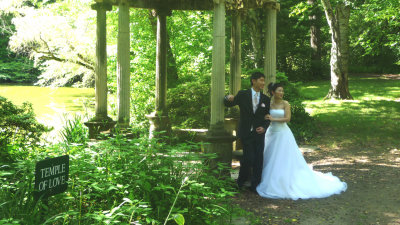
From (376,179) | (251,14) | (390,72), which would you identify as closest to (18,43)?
(251,14)

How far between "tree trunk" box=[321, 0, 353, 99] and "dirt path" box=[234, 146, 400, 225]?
8.58m

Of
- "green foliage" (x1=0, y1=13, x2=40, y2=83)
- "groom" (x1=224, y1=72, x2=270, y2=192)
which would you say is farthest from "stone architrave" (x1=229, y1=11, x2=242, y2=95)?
"green foliage" (x1=0, y1=13, x2=40, y2=83)

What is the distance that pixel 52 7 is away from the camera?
2064 centimetres

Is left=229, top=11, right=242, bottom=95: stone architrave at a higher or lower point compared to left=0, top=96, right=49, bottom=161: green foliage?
higher

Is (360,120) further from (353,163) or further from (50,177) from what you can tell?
(50,177)

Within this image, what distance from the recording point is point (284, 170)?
7.19 meters

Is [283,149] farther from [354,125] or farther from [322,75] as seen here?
[322,75]

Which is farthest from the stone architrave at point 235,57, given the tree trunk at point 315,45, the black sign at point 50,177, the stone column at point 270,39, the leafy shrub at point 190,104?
the tree trunk at point 315,45

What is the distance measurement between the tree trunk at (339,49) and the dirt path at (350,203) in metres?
8.58

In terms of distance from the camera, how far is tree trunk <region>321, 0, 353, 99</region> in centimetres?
1698

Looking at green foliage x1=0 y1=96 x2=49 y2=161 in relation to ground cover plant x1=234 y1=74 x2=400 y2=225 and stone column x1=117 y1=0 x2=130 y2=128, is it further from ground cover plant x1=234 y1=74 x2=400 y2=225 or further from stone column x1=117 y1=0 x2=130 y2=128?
ground cover plant x1=234 y1=74 x2=400 y2=225

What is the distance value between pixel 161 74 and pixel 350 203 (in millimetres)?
6169

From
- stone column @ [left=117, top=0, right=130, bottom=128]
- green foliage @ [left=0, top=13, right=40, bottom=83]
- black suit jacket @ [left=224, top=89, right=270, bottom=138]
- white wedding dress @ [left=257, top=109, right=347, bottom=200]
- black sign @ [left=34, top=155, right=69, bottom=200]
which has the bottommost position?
white wedding dress @ [left=257, top=109, right=347, bottom=200]

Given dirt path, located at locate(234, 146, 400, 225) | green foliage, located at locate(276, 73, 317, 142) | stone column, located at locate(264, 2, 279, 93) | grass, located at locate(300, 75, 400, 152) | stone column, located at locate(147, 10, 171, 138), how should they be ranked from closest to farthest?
dirt path, located at locate(234, 146, 400, 225) < stone column, located at locate(264, 2, 279, 93) < stone column, located at locate(147, 10, 171, 138) < grass, located at locate(300, 75, 400, 152) < green foliage, located at locate(276, 73, 317, 142)
